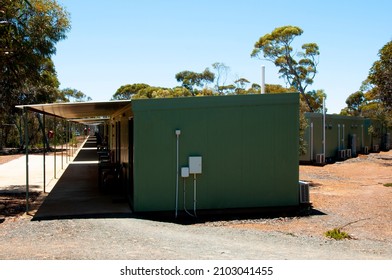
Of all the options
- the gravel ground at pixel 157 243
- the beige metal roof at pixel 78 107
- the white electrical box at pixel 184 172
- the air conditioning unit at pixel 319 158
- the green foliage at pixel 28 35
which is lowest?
the gravel ground at pixel 157 243

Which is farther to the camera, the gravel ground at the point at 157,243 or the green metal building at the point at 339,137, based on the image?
the green metal building at the point at 339,137

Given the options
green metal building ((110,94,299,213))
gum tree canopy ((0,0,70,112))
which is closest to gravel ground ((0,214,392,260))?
green metal building ((110,94,299,213))

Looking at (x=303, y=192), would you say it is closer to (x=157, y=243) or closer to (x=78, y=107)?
(x=157, y=243)

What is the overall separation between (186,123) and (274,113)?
1824 mm

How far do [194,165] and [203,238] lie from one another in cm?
225

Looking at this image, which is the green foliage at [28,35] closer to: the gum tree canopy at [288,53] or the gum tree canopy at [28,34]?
the gum tree canopy at [28,34]

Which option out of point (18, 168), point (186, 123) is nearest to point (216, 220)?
point (186, 123)

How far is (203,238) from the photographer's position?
22.6 ft

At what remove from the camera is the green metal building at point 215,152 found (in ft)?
29.0

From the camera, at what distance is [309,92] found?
160ft

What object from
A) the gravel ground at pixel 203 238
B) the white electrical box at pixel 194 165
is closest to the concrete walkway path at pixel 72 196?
the gravel ground at pixel 203 238

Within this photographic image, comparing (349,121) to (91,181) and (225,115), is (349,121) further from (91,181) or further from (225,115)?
(225,115)

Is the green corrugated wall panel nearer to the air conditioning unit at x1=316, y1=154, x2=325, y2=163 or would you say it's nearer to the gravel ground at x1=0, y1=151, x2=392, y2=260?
the gravel ground at x1=0, y1=151, x2=392, y2=260

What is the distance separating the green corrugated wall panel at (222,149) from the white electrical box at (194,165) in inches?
5.5
